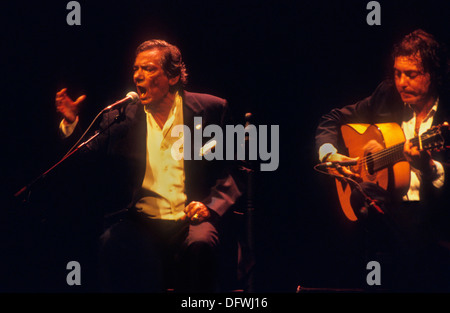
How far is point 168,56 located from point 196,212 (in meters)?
1.19

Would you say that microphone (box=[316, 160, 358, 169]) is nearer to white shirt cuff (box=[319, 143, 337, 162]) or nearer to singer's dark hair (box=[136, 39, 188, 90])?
white shirt cuff (box=[319, 143, 337, 162])

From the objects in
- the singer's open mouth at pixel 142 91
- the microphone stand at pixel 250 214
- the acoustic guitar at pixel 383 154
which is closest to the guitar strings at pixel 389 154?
the acoustic guitar at pixel 383 154

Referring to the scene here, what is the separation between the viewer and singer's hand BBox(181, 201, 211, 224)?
339 centimetres

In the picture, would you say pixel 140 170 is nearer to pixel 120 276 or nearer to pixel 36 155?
pixel 120 276

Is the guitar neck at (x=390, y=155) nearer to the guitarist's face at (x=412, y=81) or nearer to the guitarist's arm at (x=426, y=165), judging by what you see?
the guitarist's arm at (x=426, y=165)

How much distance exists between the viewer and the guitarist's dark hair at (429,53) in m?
3.66

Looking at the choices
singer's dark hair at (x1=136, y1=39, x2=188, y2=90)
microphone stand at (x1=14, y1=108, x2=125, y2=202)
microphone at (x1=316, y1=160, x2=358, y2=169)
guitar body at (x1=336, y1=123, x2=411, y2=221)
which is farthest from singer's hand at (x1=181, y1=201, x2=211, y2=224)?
guitar body at (x1=336, y1=123, x2=411, y2=221)

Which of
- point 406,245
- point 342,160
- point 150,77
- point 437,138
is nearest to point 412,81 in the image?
point 437,138

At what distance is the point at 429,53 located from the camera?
3.71 m

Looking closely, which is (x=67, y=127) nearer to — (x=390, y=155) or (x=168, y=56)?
(x=168, y=56)

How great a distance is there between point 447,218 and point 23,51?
343 cm

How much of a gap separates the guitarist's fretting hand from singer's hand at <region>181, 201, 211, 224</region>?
1417mm

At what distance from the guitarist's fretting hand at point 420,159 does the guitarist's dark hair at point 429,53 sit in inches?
18.1

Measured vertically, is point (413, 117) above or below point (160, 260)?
above
